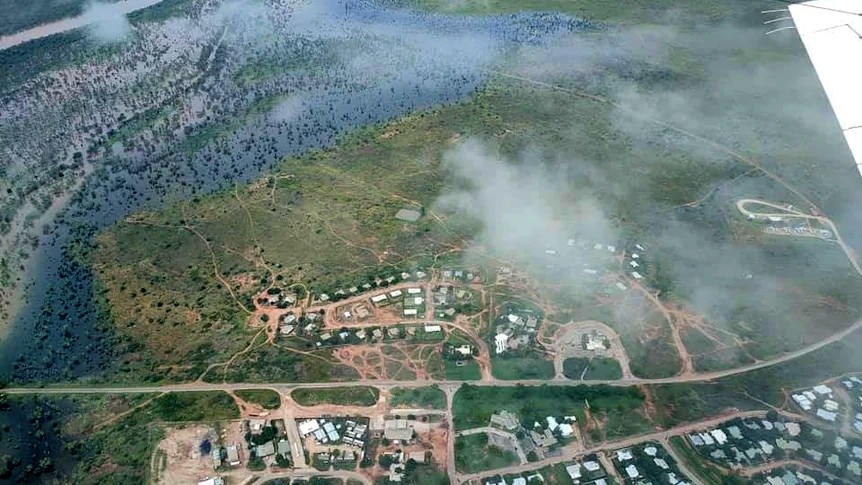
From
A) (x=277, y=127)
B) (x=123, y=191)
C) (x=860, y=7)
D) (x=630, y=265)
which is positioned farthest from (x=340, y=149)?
(x=860, y=7)

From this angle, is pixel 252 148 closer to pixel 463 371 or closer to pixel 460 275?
pixel 460 275

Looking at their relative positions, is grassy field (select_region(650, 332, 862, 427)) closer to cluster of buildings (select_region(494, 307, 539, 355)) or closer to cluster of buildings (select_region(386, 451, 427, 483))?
cluster of buildings (select_region(494, 307, 539, 355))

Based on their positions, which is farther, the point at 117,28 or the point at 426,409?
the point at 117,28

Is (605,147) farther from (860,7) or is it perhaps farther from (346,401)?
(346,401)

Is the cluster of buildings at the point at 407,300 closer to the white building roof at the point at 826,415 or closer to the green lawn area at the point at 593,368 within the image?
the green lawn area at the point at 593,368

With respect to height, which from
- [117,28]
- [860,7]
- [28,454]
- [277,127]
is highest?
[860,7]
